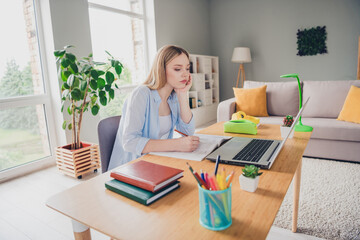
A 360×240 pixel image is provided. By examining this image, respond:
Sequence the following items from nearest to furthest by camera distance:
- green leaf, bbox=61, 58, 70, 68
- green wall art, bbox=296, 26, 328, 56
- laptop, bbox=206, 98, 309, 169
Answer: laptop, bbox=206, 98, 309, 169
green leaf, bbox=61, 58, 70, 68
green wall art, bbox=296, 26, 328, 56

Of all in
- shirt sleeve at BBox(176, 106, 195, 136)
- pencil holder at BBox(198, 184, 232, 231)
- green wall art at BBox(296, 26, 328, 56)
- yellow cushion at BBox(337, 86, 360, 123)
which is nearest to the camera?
pencil holder at BBox(198, 184, 232, 231)

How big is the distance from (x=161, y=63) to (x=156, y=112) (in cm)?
25

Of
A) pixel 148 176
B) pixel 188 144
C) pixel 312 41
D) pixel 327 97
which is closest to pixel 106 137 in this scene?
pixel 188 144

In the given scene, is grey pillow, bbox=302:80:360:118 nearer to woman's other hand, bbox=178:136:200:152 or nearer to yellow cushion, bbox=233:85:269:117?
yellow cushion, bbox=233:85:269:117

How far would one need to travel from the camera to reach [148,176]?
729 mm

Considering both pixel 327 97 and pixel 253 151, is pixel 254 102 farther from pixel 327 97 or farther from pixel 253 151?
pixel 253 151

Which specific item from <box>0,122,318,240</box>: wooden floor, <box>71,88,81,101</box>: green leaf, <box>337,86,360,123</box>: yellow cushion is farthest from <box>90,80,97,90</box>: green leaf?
<box>337,86,360,123</box>: yellow cushion

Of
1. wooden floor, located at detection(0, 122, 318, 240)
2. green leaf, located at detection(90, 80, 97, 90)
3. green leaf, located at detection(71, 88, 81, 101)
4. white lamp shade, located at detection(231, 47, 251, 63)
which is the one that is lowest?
wooden floor, located at detection(0, 122, 318, 240)

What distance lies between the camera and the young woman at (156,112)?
112 centimetres

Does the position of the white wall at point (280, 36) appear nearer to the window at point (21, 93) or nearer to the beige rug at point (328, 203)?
the beige rug at point (328, 203)

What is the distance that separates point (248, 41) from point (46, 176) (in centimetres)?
450

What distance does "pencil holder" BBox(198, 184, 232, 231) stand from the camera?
0.56m

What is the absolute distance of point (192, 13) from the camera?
5051 millimetres

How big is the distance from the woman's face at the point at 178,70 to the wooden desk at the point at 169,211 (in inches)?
22.2
